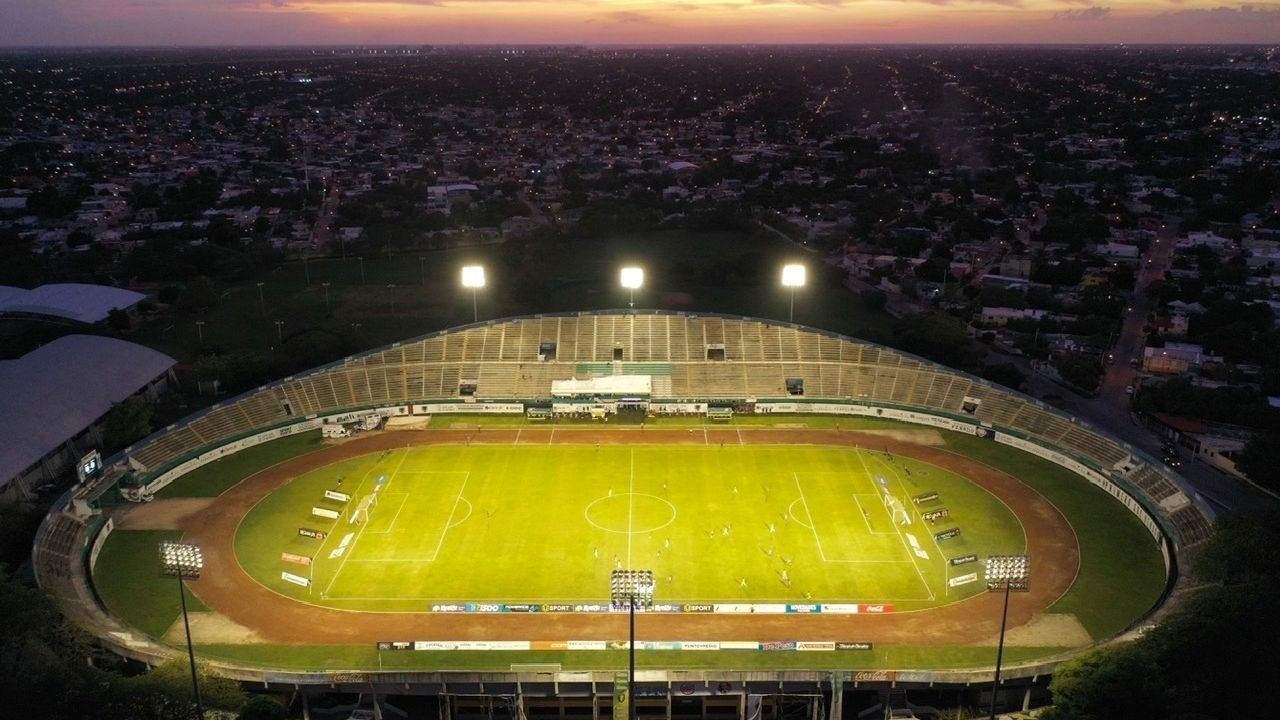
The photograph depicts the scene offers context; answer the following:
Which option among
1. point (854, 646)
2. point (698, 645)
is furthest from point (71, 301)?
point (854, 646)

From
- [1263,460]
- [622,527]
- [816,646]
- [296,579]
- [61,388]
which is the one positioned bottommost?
[622,527]

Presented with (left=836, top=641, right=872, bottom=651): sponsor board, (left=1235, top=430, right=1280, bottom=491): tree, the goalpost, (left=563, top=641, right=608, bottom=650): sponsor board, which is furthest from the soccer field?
(left=1235, top=430, right=1280, bottom=491): tree

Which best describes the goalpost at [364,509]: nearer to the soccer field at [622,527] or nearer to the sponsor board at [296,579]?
the soccer field at [622,527]

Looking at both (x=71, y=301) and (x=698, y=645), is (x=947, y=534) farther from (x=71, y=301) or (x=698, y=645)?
(x=71, y=301)

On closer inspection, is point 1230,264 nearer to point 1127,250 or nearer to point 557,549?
point 1127,250

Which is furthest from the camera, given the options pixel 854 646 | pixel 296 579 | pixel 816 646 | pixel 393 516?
pixel 393 516

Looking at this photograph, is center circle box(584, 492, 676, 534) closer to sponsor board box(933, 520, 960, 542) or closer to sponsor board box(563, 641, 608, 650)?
sponsor board box(563, 641, 608, 650)

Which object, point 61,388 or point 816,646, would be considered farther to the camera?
point 61,388

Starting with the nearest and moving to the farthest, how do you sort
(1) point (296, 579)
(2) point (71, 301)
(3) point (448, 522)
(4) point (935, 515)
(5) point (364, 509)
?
(1) point (296, 579)
(4) point (935, 515)
(3) point (448, 522)
(5) point (364, 509)
(2) point (71, 301)

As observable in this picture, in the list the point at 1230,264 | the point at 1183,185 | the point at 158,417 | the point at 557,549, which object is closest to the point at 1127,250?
the point at 1230,264
